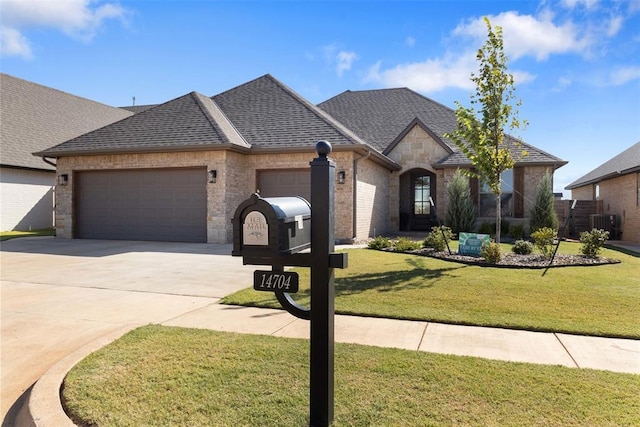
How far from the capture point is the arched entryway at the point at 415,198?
20594mm

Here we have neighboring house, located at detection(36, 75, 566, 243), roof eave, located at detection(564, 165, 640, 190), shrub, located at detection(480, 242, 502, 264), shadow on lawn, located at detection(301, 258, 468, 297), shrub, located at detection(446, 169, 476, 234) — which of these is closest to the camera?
shadow on lawn, located at detection(301, 258, 468, 297)

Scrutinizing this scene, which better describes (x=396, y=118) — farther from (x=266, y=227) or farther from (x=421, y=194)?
(x=266, y=227)

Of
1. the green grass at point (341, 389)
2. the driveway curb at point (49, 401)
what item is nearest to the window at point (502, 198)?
the green grass at point (341, 389)

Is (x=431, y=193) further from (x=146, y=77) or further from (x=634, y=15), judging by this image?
(x=146, y=77)

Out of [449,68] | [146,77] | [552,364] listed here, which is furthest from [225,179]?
[552,364]

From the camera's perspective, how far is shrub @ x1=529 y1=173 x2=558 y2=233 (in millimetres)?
16891

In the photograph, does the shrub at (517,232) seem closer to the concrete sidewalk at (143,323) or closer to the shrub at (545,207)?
the shrub at (545,207)

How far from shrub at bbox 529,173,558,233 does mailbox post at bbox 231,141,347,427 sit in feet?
54.9

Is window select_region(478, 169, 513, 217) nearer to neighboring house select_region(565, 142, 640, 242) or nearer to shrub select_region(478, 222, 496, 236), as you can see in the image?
shrub select_region(478, 222, 496, 236)

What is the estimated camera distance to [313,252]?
2.68m

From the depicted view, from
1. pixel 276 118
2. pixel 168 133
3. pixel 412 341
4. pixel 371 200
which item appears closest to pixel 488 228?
pixel 371 200

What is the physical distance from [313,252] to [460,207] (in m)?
16.1

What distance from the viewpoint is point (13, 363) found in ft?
13.2

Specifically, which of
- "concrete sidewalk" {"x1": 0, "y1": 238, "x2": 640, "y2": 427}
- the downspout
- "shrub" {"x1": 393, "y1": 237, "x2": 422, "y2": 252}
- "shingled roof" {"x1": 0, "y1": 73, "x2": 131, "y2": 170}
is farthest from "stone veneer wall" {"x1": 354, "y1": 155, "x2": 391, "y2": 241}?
"shingled roof" {"x1": 0, "y1": 73, "x2": 131, "y2": 170}
